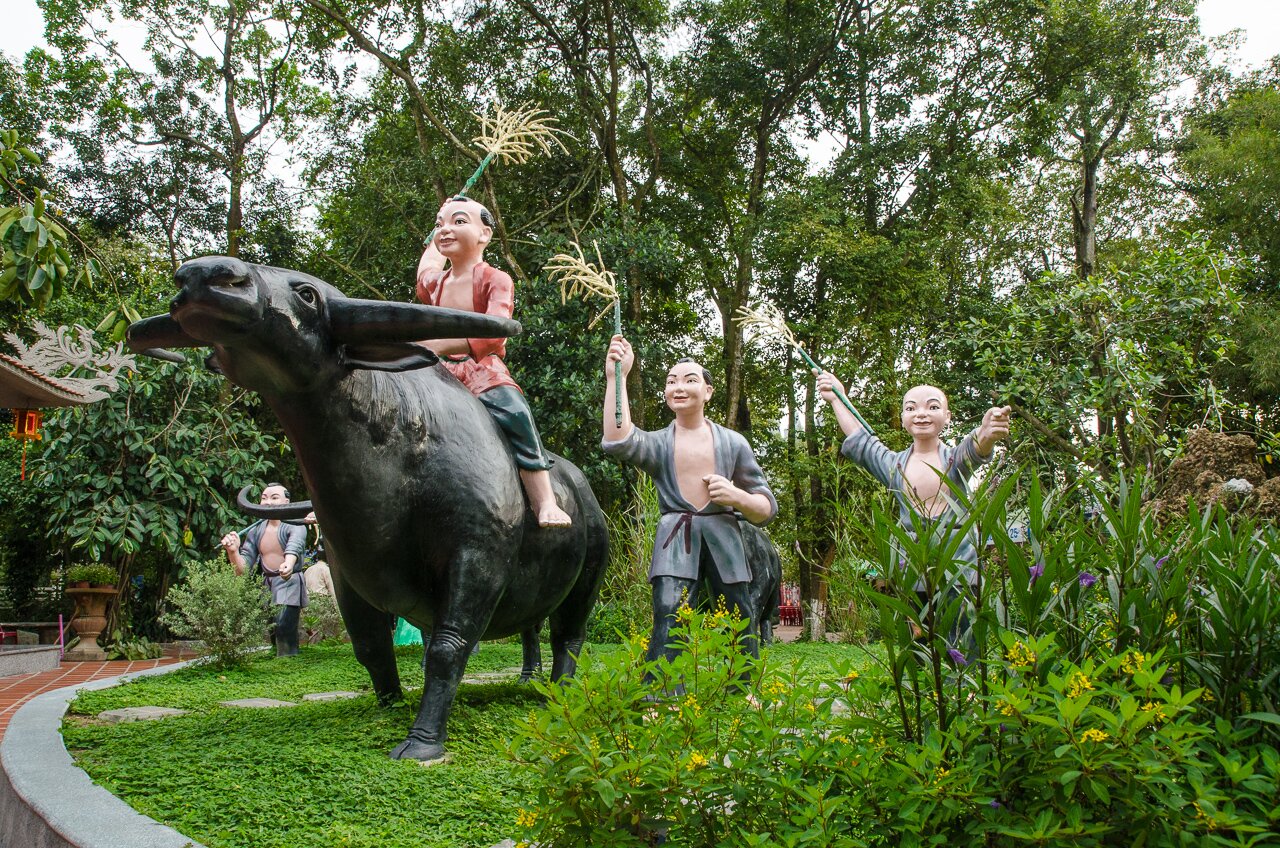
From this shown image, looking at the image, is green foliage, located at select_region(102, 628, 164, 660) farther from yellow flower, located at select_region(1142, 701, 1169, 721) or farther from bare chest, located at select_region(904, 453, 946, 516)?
yellow flower, located at select_region(1142, 701, 1169, 721)

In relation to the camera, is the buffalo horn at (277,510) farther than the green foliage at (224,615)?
No

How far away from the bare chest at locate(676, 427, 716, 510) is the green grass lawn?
1170 millimetres

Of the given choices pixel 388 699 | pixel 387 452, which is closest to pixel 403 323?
pixel 387 452

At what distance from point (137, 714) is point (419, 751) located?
2048 mm

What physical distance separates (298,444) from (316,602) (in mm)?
7187

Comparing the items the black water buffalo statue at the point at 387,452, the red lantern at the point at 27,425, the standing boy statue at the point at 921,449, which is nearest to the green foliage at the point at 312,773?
the black water buffalo statue at the point at 387,452

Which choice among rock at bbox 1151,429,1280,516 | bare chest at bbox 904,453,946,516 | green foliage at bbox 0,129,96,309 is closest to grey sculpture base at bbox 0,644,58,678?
green foliage at bbox 0,129,96,309

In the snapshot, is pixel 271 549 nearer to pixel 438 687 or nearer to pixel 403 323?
pixel 438 687

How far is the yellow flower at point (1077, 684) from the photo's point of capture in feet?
4.93

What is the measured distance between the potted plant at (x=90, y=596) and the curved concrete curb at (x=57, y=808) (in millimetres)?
8424

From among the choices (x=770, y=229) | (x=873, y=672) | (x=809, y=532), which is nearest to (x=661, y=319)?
(x=770, y=229)

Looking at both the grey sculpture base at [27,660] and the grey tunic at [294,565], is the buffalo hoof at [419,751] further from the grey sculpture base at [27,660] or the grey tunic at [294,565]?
the grey sculpture base at [27,660]

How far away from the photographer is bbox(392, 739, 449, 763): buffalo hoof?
299 centimetres

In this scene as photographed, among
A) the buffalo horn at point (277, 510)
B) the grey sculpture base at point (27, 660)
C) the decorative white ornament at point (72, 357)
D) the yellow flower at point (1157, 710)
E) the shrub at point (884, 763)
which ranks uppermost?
the decorative white ornament at point (72, 357)
